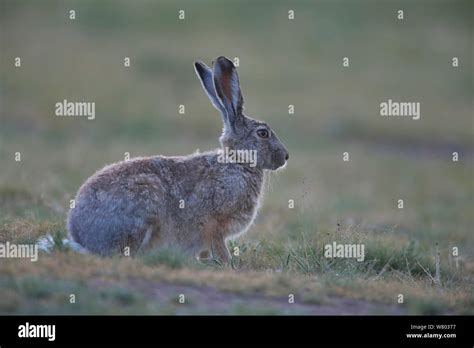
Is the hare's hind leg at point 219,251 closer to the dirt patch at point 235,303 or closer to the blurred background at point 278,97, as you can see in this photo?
the dirt patch at point 235,303

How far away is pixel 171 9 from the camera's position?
4153 centimetres

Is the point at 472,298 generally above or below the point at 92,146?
below

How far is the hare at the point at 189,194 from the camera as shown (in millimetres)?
8695

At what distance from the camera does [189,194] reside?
9.53 m

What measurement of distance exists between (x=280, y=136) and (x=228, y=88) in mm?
18492

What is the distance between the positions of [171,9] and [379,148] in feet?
Result: 57.3

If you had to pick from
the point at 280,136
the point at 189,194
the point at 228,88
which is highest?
the point at 280,136

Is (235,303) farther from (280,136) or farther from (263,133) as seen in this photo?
(280,136)

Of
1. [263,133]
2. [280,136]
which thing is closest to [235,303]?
[263,133]

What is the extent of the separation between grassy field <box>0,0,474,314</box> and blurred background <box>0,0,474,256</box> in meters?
0.11

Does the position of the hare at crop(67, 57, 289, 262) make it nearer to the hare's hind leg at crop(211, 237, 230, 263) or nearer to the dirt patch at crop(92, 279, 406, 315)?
the hare's hind leg at crop(211, 237, 230, 263)
